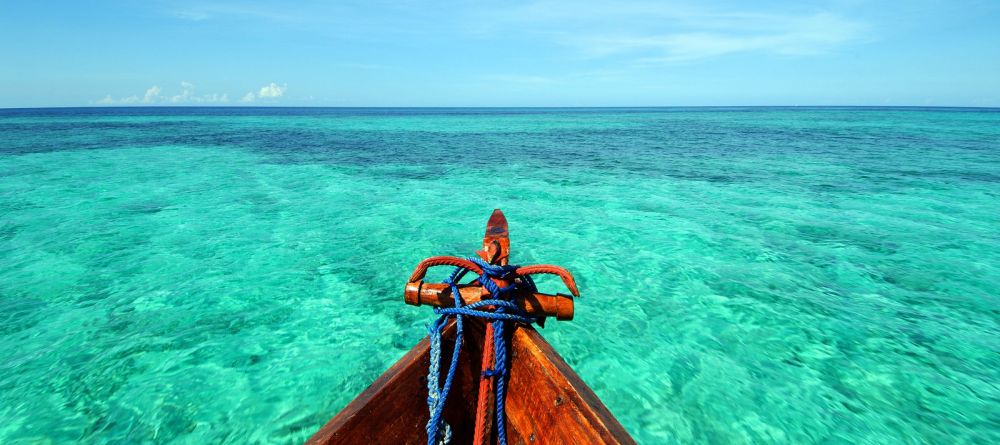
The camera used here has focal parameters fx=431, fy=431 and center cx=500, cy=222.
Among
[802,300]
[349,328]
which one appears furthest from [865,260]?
[349,328]

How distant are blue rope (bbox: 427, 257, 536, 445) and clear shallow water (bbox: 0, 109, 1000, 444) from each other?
203 cm

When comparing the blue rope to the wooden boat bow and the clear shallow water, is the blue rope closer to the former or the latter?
the wooden boat bow

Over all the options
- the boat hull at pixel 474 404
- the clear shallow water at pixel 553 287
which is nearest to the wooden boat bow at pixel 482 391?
the boat hull at pixel 474 404

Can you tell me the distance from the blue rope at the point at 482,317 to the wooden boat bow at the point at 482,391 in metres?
0.06

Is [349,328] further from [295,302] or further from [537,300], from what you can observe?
[537,300]

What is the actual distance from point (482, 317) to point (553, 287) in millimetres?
4208

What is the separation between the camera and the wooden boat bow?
204 cm

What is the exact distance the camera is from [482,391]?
2396 millimetres

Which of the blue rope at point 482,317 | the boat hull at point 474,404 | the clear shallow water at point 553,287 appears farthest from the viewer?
the clear shallow water at point 553,287

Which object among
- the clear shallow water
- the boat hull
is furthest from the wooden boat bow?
the clear shallow water

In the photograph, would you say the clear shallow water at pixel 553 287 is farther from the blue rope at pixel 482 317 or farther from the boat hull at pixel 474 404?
the blue rope at pixel 482 317

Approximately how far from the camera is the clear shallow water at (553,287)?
3828 mm

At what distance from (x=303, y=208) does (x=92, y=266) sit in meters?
4.09

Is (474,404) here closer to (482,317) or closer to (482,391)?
(482,391)
